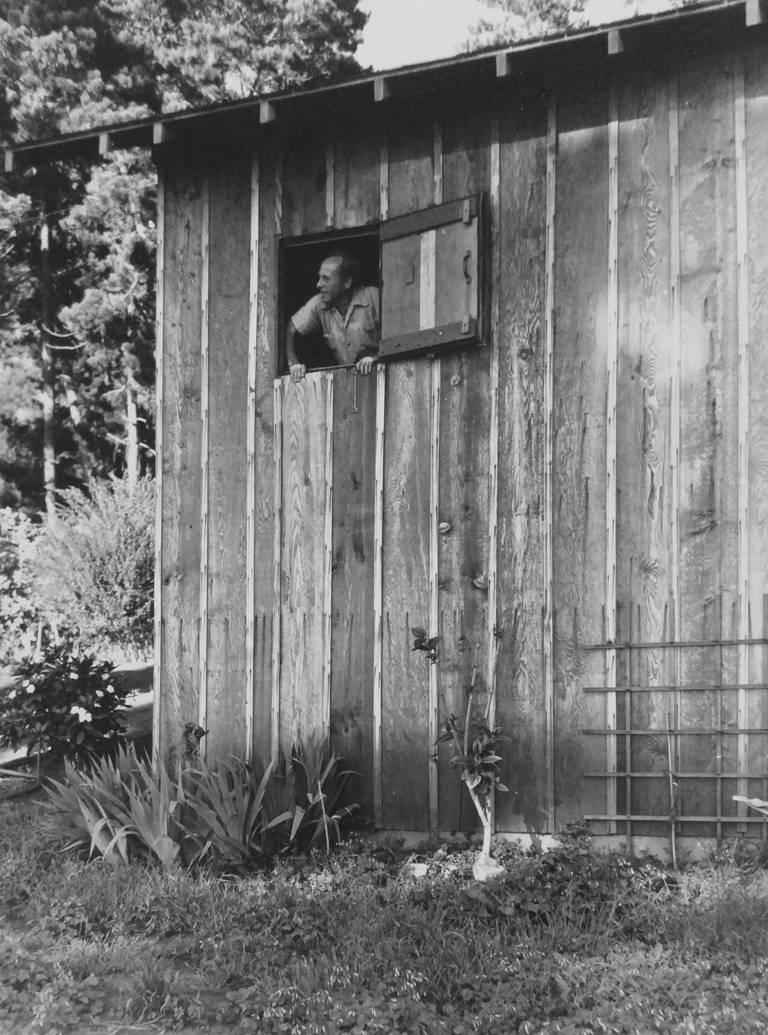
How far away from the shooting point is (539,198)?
18.2ft

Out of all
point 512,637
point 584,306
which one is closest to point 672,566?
point 512,637

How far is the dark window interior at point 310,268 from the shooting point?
6.16 meters

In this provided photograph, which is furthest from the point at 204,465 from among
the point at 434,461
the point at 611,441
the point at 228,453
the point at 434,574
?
the point at 611,441

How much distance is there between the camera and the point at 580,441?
17.7 feet

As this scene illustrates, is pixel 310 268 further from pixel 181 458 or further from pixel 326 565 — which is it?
pixel 326 565

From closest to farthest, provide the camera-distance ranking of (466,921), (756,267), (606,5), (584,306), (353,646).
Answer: (466,921) < (756,267) < (584,306) < (353,646) < (606,5)

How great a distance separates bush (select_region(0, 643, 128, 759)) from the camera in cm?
676

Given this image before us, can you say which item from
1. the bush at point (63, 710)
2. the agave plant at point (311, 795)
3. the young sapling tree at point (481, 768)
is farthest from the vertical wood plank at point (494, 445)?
the bush at point (63, 710)

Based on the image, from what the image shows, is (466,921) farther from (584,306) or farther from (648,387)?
(584,306)

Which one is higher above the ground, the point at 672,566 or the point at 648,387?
the point at 648,387

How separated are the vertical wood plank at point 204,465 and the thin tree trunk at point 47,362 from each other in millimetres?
14483

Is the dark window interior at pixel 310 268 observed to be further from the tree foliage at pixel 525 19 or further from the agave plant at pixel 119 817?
the tree foliage at pixel 525 19

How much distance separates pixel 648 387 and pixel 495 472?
3.07ft

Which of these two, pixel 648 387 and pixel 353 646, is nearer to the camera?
pixel 648 387
